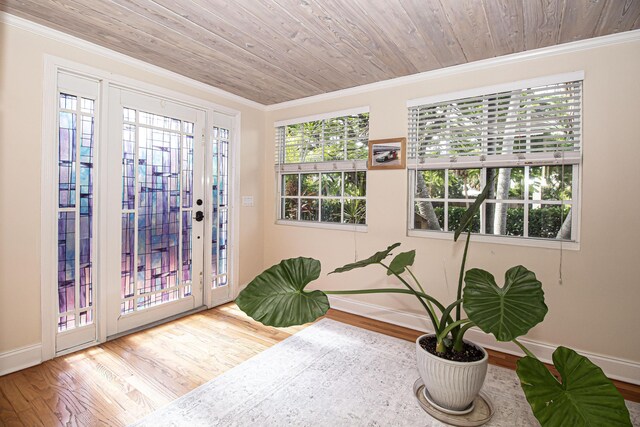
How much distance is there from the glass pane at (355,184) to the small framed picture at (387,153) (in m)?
0.19

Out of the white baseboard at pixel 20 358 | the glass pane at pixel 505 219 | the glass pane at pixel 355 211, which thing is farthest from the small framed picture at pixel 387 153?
the white baseboard at pixel 20 358

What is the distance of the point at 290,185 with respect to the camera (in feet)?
13.0

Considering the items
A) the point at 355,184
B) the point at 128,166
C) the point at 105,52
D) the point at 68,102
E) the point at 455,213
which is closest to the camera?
the point at 68,102

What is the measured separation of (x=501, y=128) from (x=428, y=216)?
957 millimetres

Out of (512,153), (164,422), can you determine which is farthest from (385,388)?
(512,153)

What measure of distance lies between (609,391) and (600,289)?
1437 mm

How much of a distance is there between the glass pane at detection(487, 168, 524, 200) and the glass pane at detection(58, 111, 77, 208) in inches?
133

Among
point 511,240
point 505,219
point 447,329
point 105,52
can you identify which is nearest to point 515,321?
point 447,329

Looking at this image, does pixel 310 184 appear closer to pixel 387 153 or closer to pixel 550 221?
pixel 387 153

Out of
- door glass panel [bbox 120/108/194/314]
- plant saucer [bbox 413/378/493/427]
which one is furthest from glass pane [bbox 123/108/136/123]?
plant saucer [bbox 413/378/493/427]

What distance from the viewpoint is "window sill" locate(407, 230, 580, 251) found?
7.65ft

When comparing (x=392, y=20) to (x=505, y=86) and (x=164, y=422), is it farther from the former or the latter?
(x=164, y=422)

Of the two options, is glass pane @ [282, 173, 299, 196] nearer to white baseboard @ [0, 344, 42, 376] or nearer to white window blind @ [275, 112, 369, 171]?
white window blind @ [275, 112, 369, 171]

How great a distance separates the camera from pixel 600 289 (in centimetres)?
222
